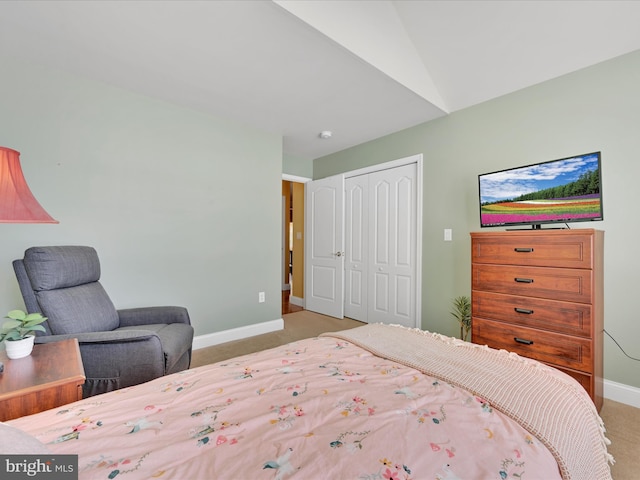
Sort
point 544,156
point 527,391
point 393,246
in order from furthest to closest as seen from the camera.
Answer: point 393,246, point 544,156, point 527,391

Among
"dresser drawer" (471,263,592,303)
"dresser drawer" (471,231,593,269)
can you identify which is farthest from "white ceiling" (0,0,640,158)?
"dresser drawer" (471,263,592,303)

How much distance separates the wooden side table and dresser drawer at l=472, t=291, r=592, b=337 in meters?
2.41

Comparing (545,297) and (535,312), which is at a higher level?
(545,297)

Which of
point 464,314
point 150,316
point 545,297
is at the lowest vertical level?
point 464,314

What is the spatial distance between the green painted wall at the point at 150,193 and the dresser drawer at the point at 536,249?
2.24 metres

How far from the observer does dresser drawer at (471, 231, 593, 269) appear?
182cm

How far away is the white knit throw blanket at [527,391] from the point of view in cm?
87

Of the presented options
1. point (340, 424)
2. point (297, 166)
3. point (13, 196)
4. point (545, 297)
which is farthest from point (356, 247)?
point (13, 196)

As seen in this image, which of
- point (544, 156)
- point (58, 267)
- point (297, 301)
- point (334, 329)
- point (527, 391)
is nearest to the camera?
point (527, 391)

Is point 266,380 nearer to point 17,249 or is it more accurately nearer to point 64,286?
point 64,286

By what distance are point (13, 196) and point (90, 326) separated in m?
0.95

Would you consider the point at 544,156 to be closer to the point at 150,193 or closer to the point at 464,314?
the point at 464,314

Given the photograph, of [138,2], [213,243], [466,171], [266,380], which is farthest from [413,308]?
[138,2]

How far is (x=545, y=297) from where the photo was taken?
1.95 m
